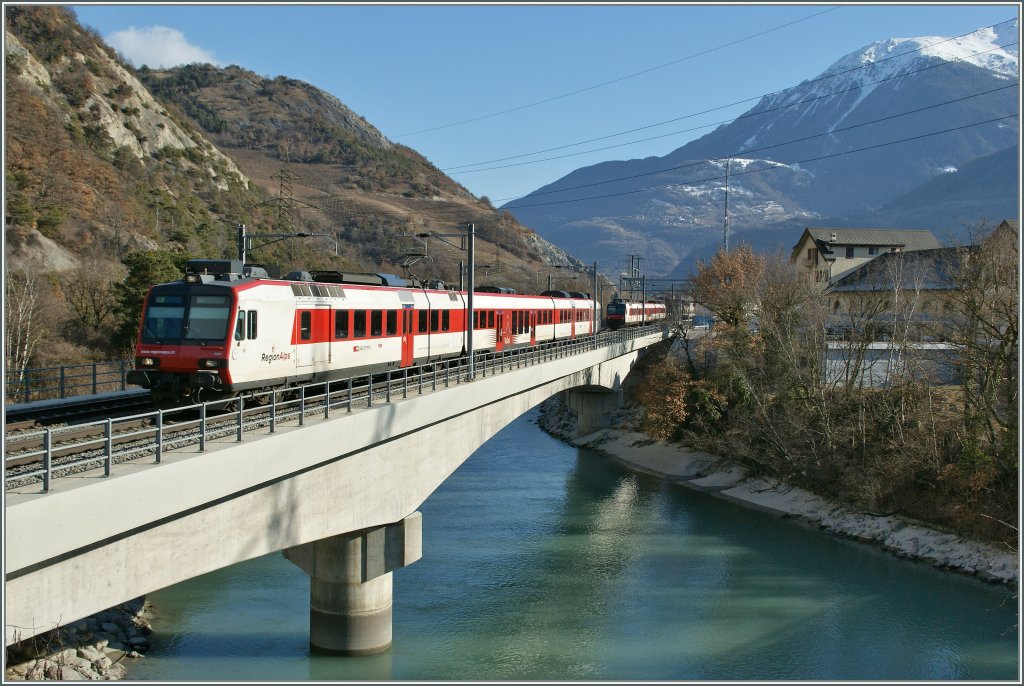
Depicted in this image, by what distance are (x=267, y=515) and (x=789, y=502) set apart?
3149cm

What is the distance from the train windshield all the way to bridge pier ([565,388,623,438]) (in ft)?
149

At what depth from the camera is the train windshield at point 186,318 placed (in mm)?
20344

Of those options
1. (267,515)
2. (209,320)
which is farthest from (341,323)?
(267,515)

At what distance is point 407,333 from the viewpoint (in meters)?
30.6

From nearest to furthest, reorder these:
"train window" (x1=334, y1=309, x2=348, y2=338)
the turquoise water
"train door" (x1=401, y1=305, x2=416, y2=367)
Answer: the turquoise water < "train window" (x1=334, y1=309, x2=348, y2=338) < "train door" (x1=401, y1=305, x2=416, y2=367)

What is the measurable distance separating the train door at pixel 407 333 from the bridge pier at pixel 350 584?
8.34m

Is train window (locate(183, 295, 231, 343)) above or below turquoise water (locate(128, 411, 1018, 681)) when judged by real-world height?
above

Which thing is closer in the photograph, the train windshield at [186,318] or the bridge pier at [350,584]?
the train windshield at [186,318]

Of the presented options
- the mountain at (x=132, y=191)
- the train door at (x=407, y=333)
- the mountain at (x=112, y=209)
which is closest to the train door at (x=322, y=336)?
the mountain at (x=112, y=209)

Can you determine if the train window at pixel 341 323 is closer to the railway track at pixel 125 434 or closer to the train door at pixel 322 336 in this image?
the train door at pixel 322 336

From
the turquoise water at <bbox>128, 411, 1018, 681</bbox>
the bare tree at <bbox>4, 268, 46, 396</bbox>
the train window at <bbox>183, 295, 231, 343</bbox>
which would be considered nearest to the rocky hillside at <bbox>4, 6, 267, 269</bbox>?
the bare tree at <bbox>4, 268, 46, 396</bbox>

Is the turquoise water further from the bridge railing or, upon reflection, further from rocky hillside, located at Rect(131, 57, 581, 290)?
rocky hillside, located at Rect(131, 57, 581, 290)

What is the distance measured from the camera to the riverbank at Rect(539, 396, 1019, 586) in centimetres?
3328

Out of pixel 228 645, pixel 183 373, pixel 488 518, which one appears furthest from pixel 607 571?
pixel 183 373
